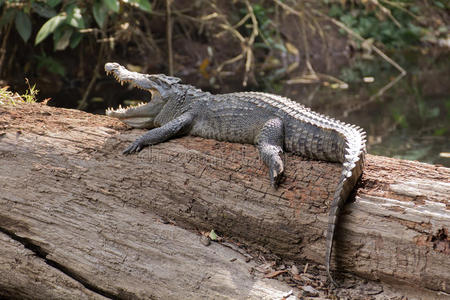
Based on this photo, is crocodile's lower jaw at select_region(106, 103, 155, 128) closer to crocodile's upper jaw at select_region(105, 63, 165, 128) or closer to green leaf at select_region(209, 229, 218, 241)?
crocodile's upper jaw at select_region(105, 63, 165, 128)

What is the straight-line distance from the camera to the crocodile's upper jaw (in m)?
4.02

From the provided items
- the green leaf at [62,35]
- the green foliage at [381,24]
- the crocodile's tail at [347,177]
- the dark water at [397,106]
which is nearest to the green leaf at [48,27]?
the green leaf at [62,35]

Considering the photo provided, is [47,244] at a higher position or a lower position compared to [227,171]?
lower

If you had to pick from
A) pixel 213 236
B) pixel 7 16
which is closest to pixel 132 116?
pixel 213 236

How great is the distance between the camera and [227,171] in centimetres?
330

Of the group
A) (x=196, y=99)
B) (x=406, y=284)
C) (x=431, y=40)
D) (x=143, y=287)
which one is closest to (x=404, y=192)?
(x=406, y=284)

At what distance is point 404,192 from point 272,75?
25.3 ft

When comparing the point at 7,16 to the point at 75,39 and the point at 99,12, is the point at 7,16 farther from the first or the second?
the point at 99,12

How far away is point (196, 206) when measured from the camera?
127 inches

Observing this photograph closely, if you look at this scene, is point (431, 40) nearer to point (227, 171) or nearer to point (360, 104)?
point (360, 104)

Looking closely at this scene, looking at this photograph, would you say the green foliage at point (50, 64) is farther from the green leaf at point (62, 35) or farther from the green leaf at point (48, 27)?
the green leaf at point (48, 27)

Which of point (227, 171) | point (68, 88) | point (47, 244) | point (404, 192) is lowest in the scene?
point (68, 88)

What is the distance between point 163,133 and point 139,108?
45cm

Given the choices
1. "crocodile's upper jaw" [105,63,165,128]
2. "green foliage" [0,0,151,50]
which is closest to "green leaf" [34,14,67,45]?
"green foliage" [0,0,151,50]
